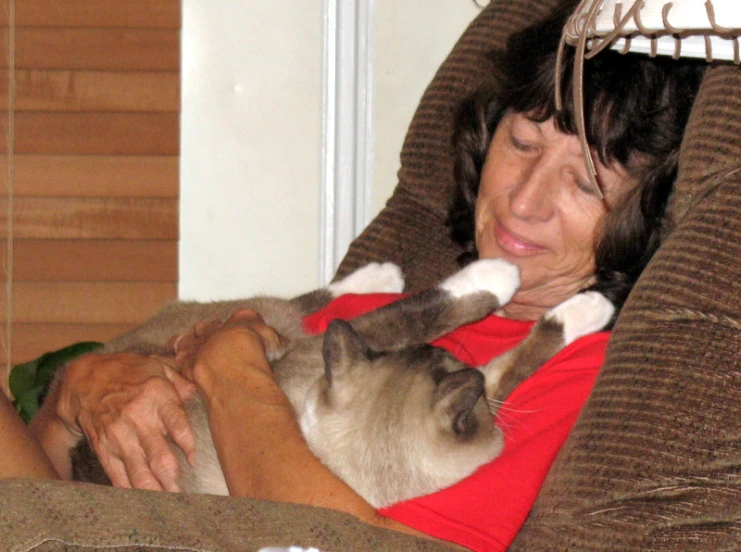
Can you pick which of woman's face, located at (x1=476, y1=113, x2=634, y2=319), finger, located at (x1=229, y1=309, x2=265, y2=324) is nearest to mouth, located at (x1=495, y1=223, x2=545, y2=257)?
woman's face, located at (x1=476, y1=113, x2=634, y2=319)

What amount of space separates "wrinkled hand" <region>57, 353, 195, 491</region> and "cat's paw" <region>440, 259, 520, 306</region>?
2.00 ft

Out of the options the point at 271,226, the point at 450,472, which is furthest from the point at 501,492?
the point at 271,226

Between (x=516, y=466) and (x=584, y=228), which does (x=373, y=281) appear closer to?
(x=584, y=228)

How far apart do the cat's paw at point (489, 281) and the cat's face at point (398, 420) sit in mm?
276

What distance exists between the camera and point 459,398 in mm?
1473

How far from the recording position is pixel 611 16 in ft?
3.59

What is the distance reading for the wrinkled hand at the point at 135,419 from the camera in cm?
170

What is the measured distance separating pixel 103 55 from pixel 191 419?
2.28 metres

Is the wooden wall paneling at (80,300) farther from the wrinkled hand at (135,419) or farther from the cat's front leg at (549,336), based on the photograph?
the cat's front leg at (549,336)

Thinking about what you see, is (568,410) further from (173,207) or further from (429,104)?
(173,207)

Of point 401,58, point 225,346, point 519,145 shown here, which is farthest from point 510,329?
point 401,58

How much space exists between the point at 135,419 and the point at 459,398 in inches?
26.4

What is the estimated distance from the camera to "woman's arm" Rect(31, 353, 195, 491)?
67.2 inches

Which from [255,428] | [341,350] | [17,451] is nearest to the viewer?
[17,451]
